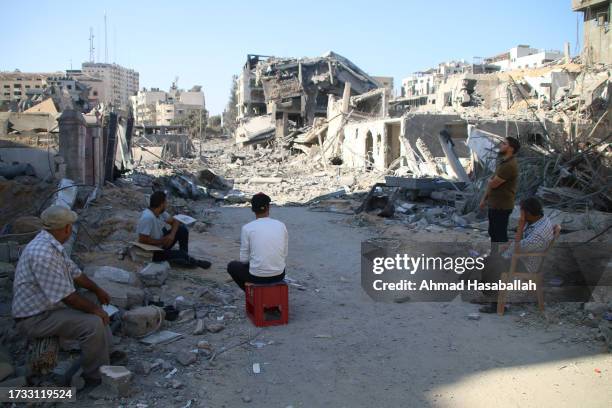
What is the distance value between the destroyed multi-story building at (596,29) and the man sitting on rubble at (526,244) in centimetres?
2914

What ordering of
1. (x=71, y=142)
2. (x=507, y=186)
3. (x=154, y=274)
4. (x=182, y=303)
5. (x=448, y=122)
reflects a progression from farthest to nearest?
(x=448, y=122) < (x=71, y=142) < (x=154, y=274) < (x=507, y=186) < (x=182, y=303)

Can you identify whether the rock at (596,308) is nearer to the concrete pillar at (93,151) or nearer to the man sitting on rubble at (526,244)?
the man sitting on rubble at (526,244)

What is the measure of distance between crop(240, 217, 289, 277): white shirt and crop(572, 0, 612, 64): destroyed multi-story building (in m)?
30.6

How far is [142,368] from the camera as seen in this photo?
4.00m

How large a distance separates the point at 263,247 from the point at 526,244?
2545 millimetres

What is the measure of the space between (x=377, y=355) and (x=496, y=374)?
923 mm

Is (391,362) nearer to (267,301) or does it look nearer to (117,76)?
(267,301)

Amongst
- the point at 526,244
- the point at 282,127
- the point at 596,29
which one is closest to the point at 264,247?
the point at 526,244

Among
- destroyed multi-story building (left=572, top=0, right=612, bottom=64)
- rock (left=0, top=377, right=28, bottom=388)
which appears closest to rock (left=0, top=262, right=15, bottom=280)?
rock (left=0, top=377, right=28, bottom=388)

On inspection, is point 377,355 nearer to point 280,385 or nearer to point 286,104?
point 280,385

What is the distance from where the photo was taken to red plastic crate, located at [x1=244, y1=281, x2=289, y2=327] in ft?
16.5

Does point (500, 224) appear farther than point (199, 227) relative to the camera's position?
No

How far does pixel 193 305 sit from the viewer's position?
5621 mm

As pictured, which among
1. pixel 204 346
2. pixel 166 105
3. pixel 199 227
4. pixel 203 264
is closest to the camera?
pixel 204 346
